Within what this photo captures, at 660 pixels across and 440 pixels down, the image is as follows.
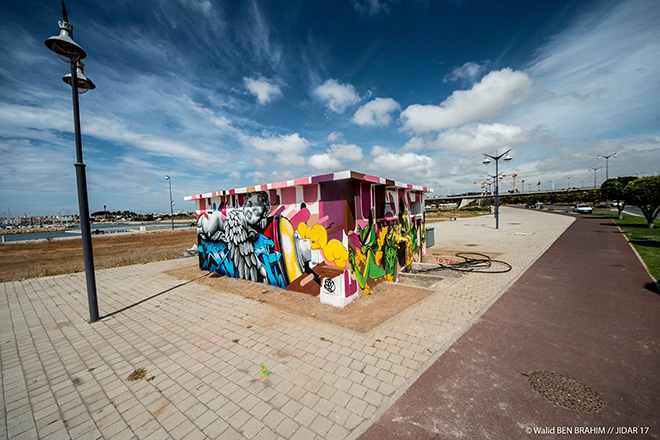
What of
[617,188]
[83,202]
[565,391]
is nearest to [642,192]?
[617,188]

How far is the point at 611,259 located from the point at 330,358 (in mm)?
13164

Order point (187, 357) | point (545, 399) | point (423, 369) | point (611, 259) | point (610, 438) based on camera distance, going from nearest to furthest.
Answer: point (610, 438) → point (545, 399) → point (423, 369) → point (187, 357) → point (611, 259)

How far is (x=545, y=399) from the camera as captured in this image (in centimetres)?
302

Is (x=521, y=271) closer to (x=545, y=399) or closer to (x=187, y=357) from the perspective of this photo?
(x=545, y=399)

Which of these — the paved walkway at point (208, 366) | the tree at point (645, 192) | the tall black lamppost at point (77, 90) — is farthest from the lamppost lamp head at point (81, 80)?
the tree at point (645, 192)

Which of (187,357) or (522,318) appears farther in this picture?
(522,318)

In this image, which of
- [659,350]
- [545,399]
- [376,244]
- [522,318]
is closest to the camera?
[545,399]

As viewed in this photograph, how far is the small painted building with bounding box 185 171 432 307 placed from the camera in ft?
20.1

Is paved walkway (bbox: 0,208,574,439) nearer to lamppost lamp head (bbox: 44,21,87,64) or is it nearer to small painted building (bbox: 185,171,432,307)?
small painted building (bbox: 185,171,432,307)

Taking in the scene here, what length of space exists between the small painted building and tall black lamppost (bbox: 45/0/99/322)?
3.79 meters

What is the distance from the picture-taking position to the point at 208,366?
3.93 meters

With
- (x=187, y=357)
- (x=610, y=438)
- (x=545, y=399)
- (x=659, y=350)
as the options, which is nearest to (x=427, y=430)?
(x=545, y=399)

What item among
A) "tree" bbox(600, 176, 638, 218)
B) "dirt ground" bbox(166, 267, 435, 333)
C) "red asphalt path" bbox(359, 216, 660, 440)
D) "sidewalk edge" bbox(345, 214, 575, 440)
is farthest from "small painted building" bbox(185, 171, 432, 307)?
"tree" bbox(600, 176, 638, 218)

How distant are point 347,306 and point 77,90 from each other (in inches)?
317
